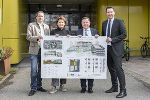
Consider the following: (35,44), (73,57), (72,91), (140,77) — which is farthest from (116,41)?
(140,77)

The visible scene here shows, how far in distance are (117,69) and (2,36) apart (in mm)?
5137

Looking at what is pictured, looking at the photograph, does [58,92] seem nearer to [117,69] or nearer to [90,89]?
[90,89]

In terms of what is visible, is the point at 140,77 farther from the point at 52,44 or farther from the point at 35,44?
the point at 35,44

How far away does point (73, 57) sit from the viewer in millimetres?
5141

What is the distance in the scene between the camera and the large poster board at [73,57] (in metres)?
5.07

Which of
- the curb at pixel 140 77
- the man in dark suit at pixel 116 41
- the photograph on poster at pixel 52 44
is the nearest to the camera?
the man in dark suit at pixel 116 41

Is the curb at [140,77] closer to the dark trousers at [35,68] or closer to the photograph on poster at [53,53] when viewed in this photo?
the photograph on poster at [53,53]

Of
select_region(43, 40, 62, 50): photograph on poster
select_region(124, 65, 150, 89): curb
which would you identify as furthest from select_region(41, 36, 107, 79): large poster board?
select_region(124, 65, 150, 89): curb

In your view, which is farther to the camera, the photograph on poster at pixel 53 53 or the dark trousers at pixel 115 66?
the photograph on poster at pixel 53 53

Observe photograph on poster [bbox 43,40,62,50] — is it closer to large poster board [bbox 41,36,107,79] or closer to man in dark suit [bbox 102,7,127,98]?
large poster board [bbox 41,36,107,79]

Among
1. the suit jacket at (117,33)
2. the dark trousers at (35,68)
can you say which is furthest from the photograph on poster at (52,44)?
the suit jacket at (117,33)

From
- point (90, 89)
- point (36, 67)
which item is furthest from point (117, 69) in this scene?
point (36, 67)

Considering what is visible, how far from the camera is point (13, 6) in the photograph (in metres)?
8.55

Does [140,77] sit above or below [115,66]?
below
